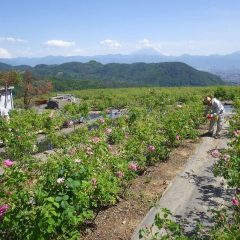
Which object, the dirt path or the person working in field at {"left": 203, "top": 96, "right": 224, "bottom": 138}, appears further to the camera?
the person working in field at {"left": 203, "top": 96, "right": 224, "bottom": 138}

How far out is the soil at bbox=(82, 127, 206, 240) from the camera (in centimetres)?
629

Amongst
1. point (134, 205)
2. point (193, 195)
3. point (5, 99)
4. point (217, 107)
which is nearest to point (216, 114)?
point (217, 107)

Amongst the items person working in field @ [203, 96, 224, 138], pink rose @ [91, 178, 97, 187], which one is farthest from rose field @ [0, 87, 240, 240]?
person working in field @ [203, 96, 224, 138]

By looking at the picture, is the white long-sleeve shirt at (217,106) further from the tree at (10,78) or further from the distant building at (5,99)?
the tree at (10,78)

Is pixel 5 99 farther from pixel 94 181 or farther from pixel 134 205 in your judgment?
pixel 94 181

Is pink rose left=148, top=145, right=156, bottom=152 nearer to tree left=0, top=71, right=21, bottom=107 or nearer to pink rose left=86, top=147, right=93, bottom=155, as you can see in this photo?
pink rose left=86, top=147, right=93, bottom=155

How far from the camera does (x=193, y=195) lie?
779 centimetres

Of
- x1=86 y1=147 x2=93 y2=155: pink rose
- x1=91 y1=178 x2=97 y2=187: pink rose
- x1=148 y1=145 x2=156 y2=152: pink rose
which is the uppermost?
x1=86 y1=147 x2=93 y2=155: pink rose

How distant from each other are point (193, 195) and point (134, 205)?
1.32 meters

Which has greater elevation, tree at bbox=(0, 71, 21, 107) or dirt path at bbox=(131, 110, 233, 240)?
tree at bbox=(0, 71, 21, 107)

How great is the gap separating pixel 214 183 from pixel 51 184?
15.4 ft

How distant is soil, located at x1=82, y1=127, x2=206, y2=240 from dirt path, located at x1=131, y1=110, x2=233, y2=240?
173 millimetres

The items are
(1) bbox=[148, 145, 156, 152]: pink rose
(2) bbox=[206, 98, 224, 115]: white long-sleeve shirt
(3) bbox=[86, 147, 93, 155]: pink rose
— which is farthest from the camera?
(2) bbox=[206, 98, 224, 115]: white long-sleeve shirt

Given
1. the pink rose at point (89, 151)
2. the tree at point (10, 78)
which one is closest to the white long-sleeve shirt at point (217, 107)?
the pink rose at point (89, 151)
